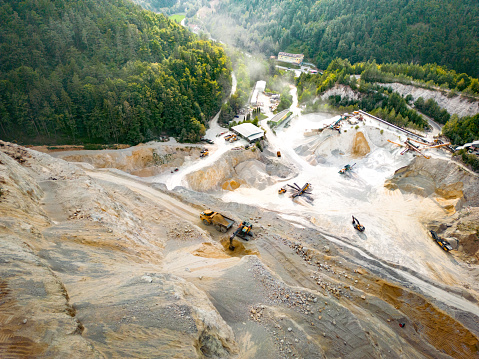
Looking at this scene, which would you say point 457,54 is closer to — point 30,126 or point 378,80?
point 378,80

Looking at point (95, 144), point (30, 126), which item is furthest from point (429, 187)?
point (30, 126)

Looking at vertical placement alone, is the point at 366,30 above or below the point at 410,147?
above

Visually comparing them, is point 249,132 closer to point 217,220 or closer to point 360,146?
point 360,146

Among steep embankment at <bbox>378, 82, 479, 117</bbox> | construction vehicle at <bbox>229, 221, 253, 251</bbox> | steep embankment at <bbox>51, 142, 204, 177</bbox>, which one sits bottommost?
steep embankment at <bbox>51, 142, 204, 177</bbox>

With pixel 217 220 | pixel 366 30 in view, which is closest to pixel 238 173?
pixel 217 220

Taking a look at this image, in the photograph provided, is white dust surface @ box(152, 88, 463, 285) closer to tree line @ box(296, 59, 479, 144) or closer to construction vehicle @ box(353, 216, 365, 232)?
construction vehicle @ box(353, 216, 365, 232)

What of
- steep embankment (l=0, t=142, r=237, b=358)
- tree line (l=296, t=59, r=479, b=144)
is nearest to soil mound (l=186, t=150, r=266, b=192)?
steep embankment (l=0, t=142, r=237, b=358)

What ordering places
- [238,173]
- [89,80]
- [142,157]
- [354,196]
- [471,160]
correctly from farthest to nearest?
1. [238,173]
2. [142,157]
3. [89,80]
4. [354,196]
5. [471,160]
